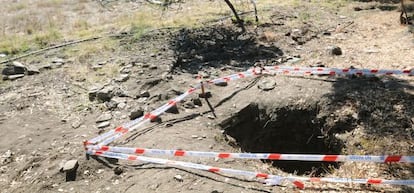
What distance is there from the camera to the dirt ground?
16.9ft

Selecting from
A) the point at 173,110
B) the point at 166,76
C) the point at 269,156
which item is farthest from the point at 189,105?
the point at 269,156

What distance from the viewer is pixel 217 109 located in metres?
6.73

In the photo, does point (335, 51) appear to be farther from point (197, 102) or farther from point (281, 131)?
point (197, 102)

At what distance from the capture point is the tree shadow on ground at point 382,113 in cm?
528

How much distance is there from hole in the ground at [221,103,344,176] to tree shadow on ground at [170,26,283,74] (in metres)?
1.98

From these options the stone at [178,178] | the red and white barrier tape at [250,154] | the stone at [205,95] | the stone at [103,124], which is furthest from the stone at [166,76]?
the stone at [178,178]

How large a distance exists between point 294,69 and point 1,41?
28.2ft

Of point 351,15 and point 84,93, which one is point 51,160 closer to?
point 84,93

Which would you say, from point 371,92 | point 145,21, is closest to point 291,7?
point 145,21

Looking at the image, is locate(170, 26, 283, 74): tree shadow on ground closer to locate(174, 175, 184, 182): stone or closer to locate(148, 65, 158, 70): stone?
locate(148, 65, 158, 70): stone

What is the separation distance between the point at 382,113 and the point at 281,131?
5.37 ft

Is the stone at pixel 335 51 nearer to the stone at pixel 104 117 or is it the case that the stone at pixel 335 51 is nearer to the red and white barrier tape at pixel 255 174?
the red and white barrier tape at pixel 255 174

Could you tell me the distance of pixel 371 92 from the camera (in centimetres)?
657

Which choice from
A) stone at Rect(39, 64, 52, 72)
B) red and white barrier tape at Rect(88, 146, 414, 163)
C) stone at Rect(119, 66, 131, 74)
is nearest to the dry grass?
stone at Rect(39, 64, 52, 72)
